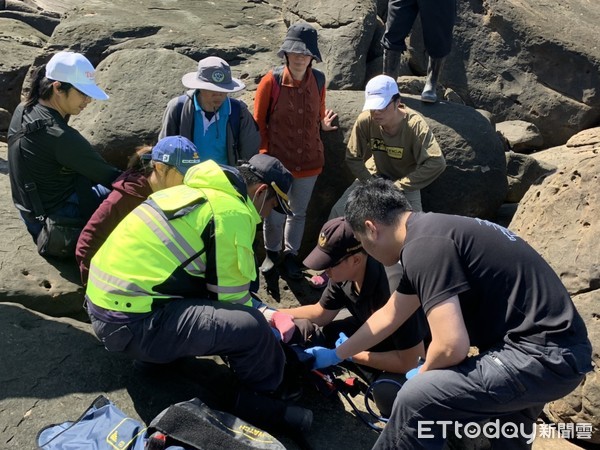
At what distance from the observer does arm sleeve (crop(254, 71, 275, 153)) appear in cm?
547

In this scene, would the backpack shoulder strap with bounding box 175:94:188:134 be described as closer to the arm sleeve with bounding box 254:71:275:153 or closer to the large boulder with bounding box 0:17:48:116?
the arm sleeve with bounding box 254:71:275:153

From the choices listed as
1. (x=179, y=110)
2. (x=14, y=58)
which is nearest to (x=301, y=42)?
(x=179, y=110)

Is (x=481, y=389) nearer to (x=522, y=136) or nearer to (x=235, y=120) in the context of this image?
(x=235, y=120)

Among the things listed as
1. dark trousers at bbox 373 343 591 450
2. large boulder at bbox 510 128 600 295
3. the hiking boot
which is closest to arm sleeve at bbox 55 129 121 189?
dark trousers at bbox 373 343 591 450

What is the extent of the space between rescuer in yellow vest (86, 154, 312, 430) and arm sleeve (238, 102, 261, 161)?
150 centimetres

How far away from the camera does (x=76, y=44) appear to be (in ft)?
27.7

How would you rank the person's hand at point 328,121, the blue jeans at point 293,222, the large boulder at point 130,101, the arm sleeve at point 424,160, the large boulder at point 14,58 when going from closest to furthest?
the arm sleeve at point 424,160
the blue jeans at point 293,222
the person's hand at point 328,121
the large boulder at point 130,101
the large boulder at point 14,58

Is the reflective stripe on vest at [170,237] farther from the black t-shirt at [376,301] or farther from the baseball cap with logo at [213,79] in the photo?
the baseball cap with logo at [213,79]

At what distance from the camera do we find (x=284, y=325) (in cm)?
Result: 418

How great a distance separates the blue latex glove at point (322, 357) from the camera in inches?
161

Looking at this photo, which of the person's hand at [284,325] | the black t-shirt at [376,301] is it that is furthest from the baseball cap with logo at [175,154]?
the black t-shirt at [376,301]

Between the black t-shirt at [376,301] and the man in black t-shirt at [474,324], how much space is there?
0.70 m

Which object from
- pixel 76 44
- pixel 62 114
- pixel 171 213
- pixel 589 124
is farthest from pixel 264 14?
pixel 171 213

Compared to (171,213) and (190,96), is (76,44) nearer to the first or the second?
(190,96)
